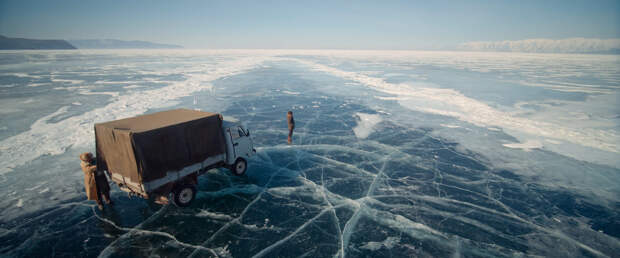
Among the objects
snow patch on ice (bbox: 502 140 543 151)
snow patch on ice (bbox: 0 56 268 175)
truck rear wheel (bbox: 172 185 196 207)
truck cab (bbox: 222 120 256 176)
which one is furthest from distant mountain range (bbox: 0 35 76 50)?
snow patch on ice (bbox: 502 140 543 151)

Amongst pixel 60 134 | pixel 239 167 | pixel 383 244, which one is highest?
pixel 60 134

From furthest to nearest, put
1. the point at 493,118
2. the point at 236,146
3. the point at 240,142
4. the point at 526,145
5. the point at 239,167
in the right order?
the point at 493,118 < the point at 526,145 < the point at 239,167 < the point at 240,142 < the point at 236,146

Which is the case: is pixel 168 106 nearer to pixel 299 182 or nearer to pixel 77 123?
pixel 77 123

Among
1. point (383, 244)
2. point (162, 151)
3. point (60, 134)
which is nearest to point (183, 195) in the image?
point (162, 151)

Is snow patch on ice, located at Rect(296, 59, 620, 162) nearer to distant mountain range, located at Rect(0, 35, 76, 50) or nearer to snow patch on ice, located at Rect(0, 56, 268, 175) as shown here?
snow patch on ice, located at Rect(0, 56, 268, 175)

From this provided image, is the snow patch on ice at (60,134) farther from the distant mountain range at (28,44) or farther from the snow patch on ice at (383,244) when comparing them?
the distant mountain range at (28,44)

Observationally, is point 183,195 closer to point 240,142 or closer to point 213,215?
point 213,215
